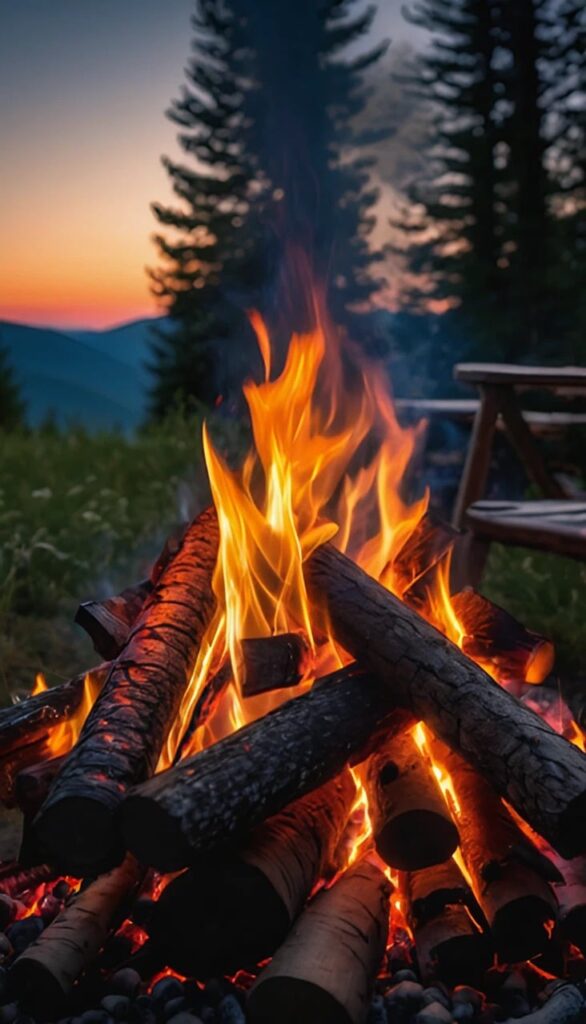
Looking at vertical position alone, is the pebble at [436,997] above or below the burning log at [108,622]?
below

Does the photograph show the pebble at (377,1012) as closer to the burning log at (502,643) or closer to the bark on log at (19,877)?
the bark on log at (19,877)

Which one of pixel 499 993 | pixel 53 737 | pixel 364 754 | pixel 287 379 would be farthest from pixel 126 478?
pixel 499 993

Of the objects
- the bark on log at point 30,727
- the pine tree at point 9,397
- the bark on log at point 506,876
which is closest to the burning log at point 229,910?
the bark on log at point 506,876

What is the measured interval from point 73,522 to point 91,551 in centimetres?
26

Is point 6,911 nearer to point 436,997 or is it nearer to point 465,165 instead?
point 436,997

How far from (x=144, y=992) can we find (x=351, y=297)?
1284cm

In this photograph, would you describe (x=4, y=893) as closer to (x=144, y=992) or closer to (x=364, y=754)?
(x=144, y=992)

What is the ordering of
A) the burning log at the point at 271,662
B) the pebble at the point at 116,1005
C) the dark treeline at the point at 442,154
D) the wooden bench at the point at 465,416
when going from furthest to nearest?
the dark treeline at the point at 442,154
the wooden bench at the point at 465,416
the burning log at the point at 271,662
the pebble at the point at 116,1005

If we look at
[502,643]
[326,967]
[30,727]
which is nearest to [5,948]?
[30,727]

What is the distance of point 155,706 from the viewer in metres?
1.94

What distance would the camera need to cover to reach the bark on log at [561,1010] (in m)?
1.60

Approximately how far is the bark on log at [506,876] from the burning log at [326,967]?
198 mm

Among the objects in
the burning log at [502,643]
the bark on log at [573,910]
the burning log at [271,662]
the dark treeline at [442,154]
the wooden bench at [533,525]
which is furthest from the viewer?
the dark treeline at [442,154]

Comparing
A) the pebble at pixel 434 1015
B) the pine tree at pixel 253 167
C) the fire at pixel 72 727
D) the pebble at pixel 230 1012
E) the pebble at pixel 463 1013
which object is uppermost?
the pine tree at pixel 253 167
